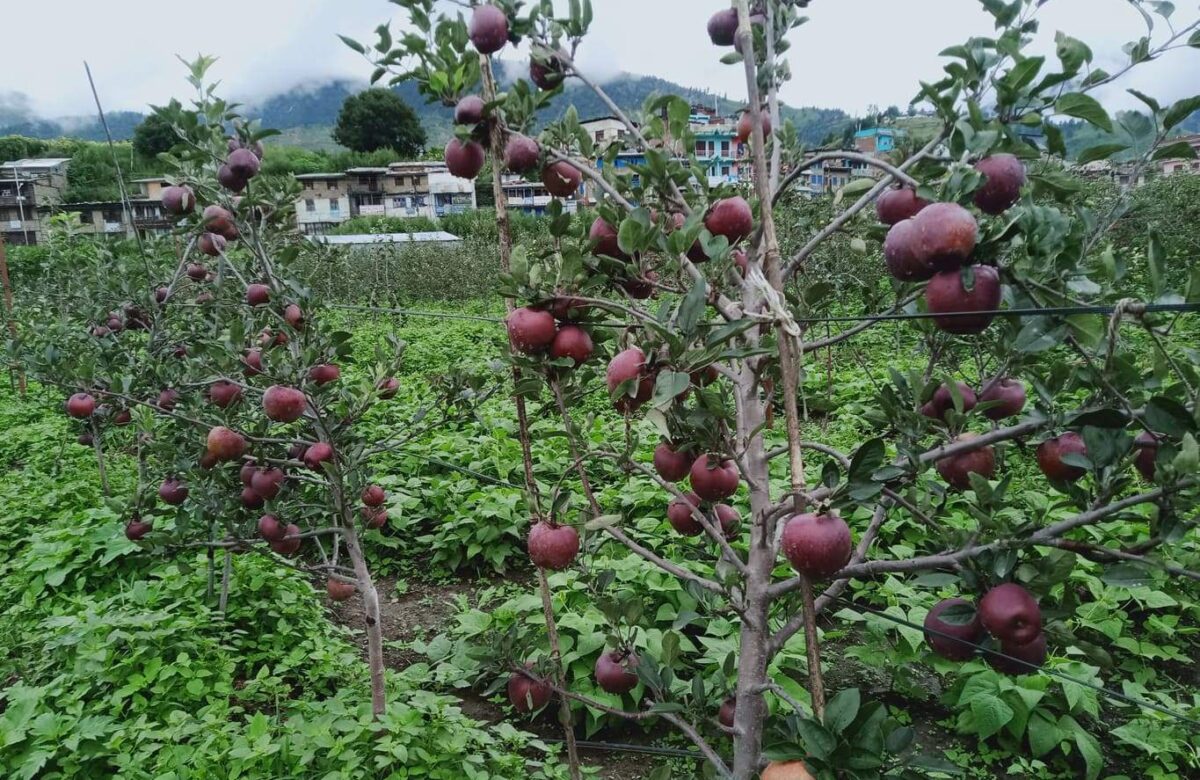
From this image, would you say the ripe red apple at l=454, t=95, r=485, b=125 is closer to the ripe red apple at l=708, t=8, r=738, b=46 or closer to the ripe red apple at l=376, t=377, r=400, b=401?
the ripe red apple at l=708, t=8, r=738, b=46

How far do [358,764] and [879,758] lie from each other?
5.48 feet

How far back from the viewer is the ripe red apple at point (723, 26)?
1658 mm

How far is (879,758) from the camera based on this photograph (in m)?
1.18

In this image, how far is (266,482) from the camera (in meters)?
2.56

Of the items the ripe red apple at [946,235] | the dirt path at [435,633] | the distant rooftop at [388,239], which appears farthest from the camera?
the distant rooftop at [388,239]

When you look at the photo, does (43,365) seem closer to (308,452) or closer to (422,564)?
(308,452)

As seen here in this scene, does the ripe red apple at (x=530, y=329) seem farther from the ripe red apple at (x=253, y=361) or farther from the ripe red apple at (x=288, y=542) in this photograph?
the ripe red apple at (x=288, y=542)

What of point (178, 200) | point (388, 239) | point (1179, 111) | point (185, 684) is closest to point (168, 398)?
point (178, 200)

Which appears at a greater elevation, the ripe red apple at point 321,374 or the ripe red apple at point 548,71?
the ripe red apple at point 548,71

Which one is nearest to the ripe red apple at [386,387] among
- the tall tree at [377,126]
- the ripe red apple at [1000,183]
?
the ripe red apple at [1000,183]

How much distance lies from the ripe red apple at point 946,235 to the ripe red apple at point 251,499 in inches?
93.9

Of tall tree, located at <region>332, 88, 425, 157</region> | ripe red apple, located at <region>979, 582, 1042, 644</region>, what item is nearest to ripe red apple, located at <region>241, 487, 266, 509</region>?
ripe red apple, located at <region>979, 582, 1042, 644</region>

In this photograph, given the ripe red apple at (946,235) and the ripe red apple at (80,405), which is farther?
the ripe red apple at (80,405)

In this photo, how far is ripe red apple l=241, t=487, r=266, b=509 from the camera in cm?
266
